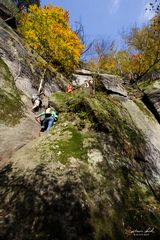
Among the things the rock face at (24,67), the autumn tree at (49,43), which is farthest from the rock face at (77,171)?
the autumn tree at (49,43)

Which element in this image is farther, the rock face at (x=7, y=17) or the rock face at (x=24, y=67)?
the rock face at (x=7, y=17)

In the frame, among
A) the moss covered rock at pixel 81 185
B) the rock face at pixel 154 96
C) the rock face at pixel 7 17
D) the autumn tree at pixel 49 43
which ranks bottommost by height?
the moss covered rock at pixel 81 185

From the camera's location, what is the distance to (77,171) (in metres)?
9.48

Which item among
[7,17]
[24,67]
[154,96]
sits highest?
[7,17]

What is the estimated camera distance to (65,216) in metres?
7.71

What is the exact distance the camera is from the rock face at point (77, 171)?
7649 millimetres

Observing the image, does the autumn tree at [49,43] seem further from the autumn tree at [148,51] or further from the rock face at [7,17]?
the autumn tree at [148,51]

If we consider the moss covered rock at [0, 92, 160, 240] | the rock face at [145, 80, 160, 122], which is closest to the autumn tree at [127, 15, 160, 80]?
the rock face at [145, 80, 160, 122]

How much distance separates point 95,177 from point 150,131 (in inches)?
305

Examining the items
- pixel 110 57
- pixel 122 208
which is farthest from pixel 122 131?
pixel 110 57

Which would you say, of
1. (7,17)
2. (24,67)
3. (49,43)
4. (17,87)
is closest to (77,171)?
(17,87)

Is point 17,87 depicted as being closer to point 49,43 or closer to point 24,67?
point 24,67

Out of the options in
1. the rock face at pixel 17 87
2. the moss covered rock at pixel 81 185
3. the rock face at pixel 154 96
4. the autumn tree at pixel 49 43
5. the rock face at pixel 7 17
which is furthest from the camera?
the rock face at pixel 7 17

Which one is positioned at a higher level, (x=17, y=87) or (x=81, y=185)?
(x=17, y=87)
